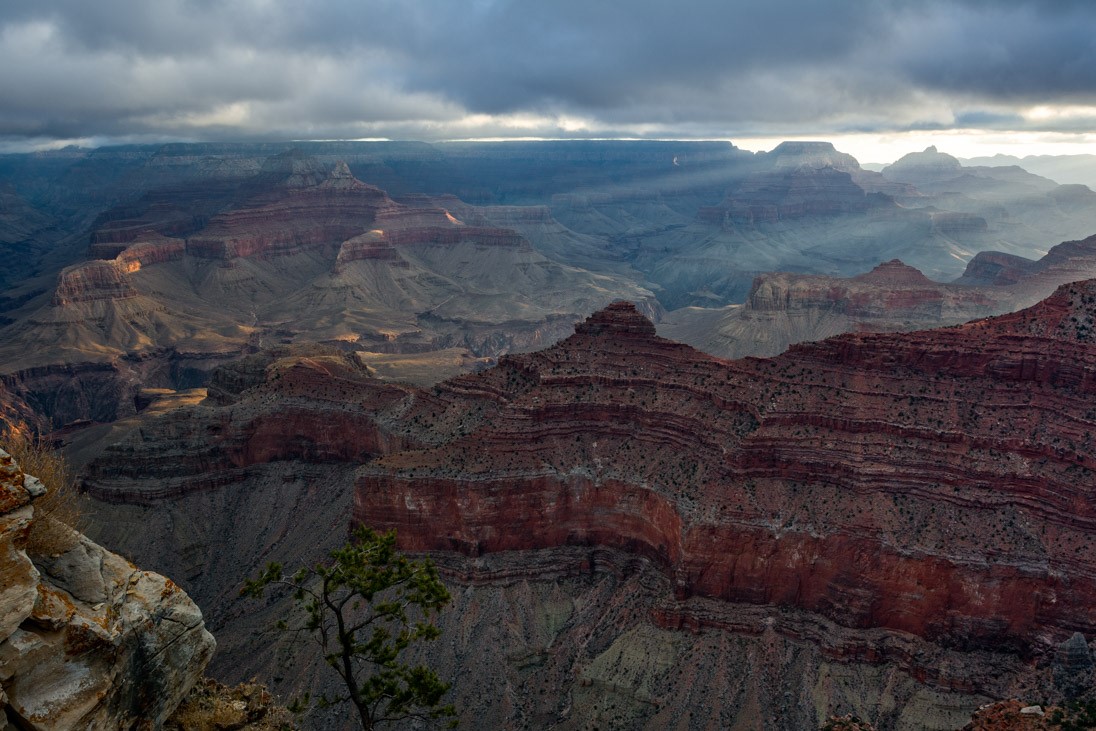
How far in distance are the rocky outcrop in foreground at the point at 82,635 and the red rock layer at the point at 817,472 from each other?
129 feet

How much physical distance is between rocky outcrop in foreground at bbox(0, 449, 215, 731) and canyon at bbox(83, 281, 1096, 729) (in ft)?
119

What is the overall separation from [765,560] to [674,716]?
38.3 feet

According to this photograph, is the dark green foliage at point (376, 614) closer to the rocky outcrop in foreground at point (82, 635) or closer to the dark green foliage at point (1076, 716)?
the rocky outcrop in foreground at point (82, 635)

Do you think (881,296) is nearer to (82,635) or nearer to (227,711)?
(227,711)

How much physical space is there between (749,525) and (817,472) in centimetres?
620

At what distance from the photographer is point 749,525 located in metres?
51.1

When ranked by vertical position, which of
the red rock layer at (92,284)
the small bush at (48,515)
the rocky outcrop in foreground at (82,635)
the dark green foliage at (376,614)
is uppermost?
the small bush at (48,515)

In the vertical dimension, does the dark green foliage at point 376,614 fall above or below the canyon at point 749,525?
above

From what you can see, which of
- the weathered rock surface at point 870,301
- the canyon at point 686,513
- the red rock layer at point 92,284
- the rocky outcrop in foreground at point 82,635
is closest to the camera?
the rocky outcrop in foreground at point 82,635

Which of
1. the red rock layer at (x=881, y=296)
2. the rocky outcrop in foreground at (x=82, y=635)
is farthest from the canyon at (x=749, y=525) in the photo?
the red rock layer at (x=881, y=296)

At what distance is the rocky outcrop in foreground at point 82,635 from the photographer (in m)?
13.6

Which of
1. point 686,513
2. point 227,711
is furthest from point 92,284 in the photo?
point 227,711

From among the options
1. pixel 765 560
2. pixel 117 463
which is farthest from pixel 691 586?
pixel 117 463

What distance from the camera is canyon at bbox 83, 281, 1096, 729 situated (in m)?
46.6
